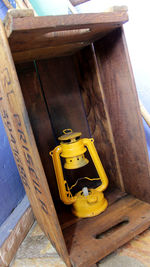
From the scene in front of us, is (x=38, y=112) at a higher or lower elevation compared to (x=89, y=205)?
higher

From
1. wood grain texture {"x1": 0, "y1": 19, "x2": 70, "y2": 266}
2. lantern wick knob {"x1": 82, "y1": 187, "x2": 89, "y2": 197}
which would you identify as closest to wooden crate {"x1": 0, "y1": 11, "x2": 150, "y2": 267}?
wood grain texture {"x1": 0, "y1": 19, "x2": 70, "y2": 266}

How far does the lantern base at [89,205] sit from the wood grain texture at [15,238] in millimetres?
235

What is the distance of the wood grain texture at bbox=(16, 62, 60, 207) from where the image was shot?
101 centimetres

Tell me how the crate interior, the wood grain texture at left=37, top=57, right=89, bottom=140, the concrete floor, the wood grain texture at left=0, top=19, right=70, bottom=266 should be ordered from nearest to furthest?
the wood grain texture at left=0, top=19, right=70, bottom=266 < the concrete floor < the crate interior < the wood grain texture at left=37, top=57, right=89, bottom=140

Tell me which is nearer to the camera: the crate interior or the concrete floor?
the concrete floor

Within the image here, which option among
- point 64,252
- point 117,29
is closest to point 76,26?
point 117,29


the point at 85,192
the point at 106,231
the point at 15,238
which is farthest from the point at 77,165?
the point at 15,238

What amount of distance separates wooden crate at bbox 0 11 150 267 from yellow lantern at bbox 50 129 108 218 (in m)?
0.04

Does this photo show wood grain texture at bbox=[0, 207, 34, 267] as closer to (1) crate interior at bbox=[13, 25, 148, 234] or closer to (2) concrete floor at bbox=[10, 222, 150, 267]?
(2) concrete floor at bbox=[10, 222, 150, 267]

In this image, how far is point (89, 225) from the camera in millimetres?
910

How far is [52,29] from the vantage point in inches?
25.8

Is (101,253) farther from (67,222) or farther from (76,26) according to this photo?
(76,26)

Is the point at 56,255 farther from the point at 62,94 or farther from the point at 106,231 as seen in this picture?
the point at 62,94

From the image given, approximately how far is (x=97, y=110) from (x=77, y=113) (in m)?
0.13
